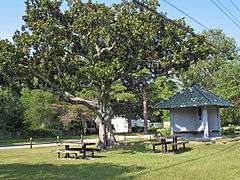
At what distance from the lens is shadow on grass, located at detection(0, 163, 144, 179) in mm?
17547

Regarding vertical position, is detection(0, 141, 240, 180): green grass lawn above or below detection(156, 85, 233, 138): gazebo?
below

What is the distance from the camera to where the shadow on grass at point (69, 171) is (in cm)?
1755

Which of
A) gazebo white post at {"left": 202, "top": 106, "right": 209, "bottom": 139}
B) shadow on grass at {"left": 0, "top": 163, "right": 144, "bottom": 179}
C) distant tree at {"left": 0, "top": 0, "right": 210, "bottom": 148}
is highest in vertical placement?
distant tree at {"left": 0, "top": 0, "right": 210, "bottom": 148}

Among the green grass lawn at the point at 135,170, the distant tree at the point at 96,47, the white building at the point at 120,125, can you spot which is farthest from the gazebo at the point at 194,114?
the white building at the point at 120,125

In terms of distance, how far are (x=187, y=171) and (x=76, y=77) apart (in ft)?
55.9

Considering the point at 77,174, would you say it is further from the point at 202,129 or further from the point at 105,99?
the point at 202,129

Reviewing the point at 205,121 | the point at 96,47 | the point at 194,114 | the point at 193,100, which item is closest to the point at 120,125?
the point at 194,114

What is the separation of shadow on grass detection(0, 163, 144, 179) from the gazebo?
66.5 feet

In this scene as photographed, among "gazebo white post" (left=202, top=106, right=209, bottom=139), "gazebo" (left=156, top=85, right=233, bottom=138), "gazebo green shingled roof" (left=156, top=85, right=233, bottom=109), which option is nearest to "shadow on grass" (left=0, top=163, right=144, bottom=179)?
"gazebo green shingled roof" (left=156, top=85, right=233, bottom=109)

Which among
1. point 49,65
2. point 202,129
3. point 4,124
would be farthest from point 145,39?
point 4,124

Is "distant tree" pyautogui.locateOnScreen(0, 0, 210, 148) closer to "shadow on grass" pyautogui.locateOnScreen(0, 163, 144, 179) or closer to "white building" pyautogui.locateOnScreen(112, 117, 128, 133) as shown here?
"shadow on grass" pyautogui.locateOnScreen(0, 163, 144, 179)

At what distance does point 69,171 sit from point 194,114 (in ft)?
79.5

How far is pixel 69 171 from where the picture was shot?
1931 cm

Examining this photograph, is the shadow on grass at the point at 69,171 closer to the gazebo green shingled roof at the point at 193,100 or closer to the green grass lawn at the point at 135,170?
the green grass lawn at the point at 135,170
